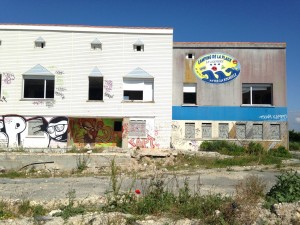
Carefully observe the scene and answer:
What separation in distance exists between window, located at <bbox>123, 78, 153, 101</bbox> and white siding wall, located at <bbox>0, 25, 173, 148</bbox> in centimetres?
45

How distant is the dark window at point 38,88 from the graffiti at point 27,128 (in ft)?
5.79

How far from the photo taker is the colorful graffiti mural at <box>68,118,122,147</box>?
77.9 feet

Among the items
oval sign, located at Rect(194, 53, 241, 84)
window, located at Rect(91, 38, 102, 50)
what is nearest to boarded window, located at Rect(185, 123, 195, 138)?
oval sign, located at Rect(194, 53, 241, 84)

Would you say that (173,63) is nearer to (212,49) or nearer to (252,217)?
(212,49)

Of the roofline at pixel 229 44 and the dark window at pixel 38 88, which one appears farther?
the roofline at pixel 229 44

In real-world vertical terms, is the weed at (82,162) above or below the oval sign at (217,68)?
below

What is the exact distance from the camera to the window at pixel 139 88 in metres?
23.8

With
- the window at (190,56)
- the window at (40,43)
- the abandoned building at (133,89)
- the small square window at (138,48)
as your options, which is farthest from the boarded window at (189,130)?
the window at (40,43)

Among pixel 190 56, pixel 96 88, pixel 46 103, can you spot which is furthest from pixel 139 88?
pixel 46 103

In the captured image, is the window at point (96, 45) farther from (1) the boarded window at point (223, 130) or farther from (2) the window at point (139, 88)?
(1) the boarded window at point (223, 130)

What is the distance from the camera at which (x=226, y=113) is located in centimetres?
2447

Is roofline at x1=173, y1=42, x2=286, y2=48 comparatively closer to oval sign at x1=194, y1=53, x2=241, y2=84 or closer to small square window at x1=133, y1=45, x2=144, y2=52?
oval sign at x1=194, y1=53, x2=241, y2=84

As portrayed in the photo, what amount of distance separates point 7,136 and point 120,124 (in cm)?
795

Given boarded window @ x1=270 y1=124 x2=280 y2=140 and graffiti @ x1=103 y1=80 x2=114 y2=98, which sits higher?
graffiti @ x1=103 y1=80 x2=114 y2=98
